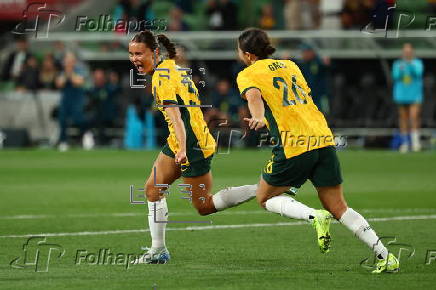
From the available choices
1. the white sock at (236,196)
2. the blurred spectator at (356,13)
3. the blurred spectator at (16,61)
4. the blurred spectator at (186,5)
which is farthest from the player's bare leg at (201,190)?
the blurred spectator at (186,5)

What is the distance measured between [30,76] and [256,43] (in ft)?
72.0

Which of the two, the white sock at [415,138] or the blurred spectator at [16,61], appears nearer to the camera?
the white sock at [415,138]

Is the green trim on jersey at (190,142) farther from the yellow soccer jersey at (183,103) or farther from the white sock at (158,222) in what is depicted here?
the white sock at (158,222)

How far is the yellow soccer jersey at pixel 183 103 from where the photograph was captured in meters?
9.69

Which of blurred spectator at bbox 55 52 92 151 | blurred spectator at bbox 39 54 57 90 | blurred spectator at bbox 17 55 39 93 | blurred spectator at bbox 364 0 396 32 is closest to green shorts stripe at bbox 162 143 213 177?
blurred spectator at bbox 364 0 396 32

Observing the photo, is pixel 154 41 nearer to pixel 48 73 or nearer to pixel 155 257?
pixel 155 257

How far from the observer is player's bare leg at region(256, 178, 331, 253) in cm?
892

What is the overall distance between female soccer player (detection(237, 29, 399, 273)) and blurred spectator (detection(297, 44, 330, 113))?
1686 cm

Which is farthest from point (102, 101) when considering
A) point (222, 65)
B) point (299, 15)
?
point (299, 15)

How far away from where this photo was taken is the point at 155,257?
9828 mm

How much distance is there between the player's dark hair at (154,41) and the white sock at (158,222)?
4.39 ft

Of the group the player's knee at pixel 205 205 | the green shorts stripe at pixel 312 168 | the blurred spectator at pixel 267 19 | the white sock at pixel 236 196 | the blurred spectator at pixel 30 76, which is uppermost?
the blurred spectator at pixel 267 19

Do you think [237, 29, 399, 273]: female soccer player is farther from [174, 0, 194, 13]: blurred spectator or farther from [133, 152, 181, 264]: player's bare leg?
[174, 0, 194, 13]: blurred spectator

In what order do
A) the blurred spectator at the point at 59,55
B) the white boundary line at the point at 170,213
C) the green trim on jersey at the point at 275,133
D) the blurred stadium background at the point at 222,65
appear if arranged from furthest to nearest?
the blurred spectator at the point at 59,55, the blurred stadium background at the point at 222,65, the white boundary line at the point at 170,213, the green trim on jersey at the point at 275,133
